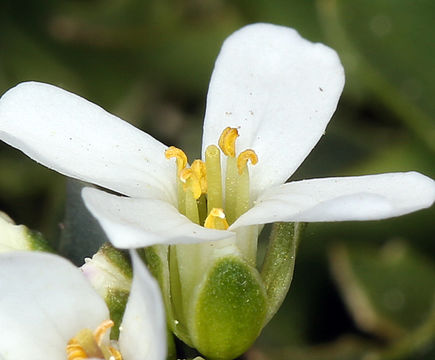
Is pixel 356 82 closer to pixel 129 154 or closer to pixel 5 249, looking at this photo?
pixel 129 154

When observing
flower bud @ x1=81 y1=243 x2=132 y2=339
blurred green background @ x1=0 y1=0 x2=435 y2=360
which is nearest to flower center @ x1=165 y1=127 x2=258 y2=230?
flower bud @ x1=81 y1=243 x2=132 y2=339

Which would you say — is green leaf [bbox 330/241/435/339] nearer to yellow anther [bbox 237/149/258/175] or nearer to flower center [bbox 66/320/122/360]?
yellow anther [bbox 237/149/258/175]

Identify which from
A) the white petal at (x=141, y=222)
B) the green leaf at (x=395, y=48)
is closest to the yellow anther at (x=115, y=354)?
the white petal at (x=141, y=222)

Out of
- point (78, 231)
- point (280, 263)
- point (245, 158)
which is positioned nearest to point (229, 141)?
point (245, 158)

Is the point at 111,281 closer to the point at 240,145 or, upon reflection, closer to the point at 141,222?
the point at 141,222

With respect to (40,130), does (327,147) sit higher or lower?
lower

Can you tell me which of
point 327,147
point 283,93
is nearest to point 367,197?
point 283,93
